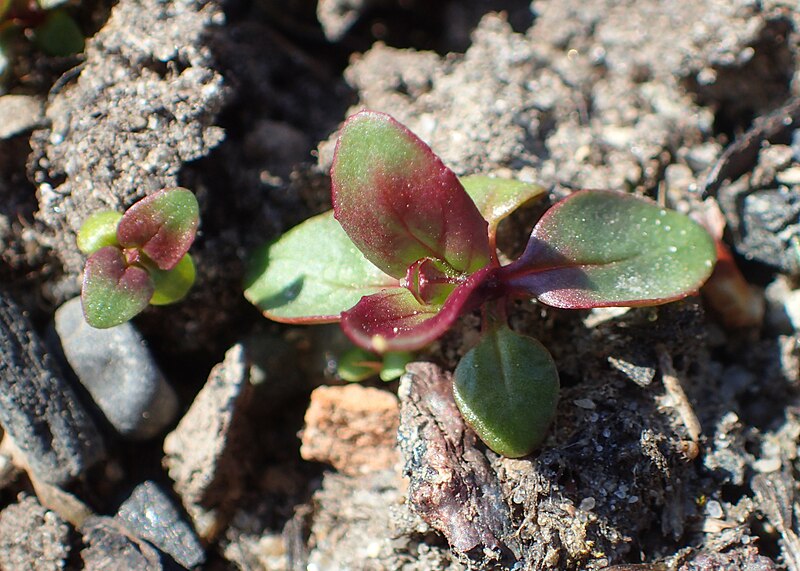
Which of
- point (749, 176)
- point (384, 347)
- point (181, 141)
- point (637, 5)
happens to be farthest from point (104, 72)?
point (749, 176)

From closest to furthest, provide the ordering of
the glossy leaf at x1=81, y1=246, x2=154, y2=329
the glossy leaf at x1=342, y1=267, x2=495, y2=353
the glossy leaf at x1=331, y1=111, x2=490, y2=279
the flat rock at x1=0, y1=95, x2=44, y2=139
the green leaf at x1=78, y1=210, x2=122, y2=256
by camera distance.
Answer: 1. the glossy leaf at x1=342, y1=267, x2=495, y2=353
2. the glossy leaf at x1=331, y1=111, x2=490, y2=279
3. the glossy leaf at x1=81, y1=246, x2=154, y2=329
4. the green leaf at x1=78, y1=210, x2=122, y2=256
5. the flat rock at x1=0, y1=95, x2=44, y2=139

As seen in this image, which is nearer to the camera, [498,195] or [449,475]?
[449,475]

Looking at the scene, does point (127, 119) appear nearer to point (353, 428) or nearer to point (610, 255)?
point (353, 428)

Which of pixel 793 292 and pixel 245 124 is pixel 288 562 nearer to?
pixel 245 124

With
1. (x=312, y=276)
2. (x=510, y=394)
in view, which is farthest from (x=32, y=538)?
(x=510, y=394)

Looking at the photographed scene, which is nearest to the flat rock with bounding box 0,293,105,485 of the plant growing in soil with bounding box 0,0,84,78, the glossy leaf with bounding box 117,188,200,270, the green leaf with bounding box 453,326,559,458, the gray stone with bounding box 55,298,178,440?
the gray stone with bounding box 55,298,178,440

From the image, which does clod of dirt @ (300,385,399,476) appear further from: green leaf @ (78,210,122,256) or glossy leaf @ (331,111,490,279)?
green leaf @ (78,210,122,256)
